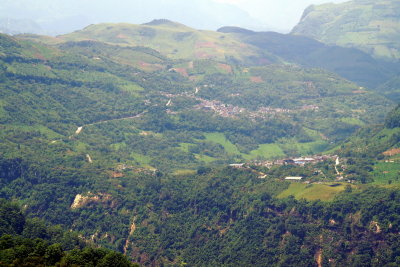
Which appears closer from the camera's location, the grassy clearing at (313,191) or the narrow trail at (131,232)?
the grassy clearing at (313,191)

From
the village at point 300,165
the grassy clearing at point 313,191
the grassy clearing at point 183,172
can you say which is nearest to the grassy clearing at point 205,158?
the grassy clearing at point 183,172

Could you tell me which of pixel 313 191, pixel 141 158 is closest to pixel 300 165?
pixel 313 191

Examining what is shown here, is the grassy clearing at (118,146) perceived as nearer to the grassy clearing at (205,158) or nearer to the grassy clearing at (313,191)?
the grassy clearing at (205,158)

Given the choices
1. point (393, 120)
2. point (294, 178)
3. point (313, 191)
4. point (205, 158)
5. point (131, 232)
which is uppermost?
point (393, 120)

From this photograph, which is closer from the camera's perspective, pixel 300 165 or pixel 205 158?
pixel 300 165

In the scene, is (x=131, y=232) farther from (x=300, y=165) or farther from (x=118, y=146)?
(x=118, y=146)

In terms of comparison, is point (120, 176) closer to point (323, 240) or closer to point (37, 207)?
point (37, 207)
